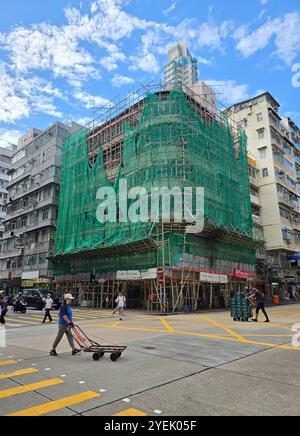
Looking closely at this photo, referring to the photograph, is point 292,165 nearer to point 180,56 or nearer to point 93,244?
point 93,244

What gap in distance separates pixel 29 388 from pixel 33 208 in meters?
44.8

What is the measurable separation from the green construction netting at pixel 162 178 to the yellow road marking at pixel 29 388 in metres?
19.4

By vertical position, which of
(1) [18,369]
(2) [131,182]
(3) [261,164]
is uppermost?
(3) [261,164]

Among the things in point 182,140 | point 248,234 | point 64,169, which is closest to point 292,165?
point 248,234

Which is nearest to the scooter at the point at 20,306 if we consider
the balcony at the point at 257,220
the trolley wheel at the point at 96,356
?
the trolley wheel at the point at 96,356

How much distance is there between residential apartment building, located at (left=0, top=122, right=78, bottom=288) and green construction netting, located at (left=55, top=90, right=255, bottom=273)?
24.3 feet

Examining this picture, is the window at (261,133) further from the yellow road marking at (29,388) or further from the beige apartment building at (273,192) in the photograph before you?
the yellow road marking at (29,388)

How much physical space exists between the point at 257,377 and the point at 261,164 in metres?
45.5

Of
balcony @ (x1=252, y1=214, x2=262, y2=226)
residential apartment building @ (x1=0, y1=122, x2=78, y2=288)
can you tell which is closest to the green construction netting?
residential apartment building @ (x1=0, y1=122, x2=78, y2=288)

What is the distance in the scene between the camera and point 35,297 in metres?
27.0

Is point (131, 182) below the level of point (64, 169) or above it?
below

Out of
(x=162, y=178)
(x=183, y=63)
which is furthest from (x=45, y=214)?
(x=183, y=63)

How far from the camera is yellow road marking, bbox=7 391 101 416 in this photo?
14.4 feet

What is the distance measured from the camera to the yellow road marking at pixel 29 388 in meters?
5.18
